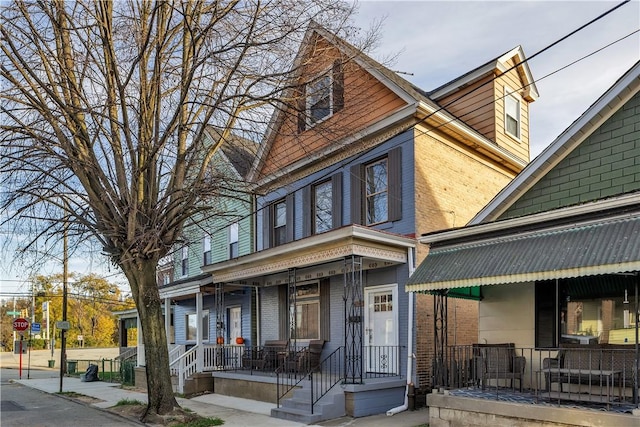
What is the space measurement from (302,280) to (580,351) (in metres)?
8.99

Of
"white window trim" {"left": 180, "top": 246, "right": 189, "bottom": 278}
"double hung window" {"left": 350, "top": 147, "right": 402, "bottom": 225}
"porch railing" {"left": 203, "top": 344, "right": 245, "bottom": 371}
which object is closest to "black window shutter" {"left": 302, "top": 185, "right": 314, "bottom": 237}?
"double hung window" {"left": 350, "top": 147, "right": 402, "bottom": 225}

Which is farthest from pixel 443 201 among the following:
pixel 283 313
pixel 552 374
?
pixel 283 313

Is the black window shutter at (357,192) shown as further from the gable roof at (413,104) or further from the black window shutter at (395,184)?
the black window shutter at (395,184)

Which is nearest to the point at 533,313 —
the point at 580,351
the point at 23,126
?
the point at 580,351

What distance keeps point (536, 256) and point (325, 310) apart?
8.02 meters

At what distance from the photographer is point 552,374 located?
31.3ft

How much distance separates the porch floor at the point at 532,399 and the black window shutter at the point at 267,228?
33.4 ft

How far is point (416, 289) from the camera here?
10359 millimetres

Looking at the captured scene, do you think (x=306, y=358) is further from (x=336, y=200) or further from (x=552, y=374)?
(x=552, y=374)

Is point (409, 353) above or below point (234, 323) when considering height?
above

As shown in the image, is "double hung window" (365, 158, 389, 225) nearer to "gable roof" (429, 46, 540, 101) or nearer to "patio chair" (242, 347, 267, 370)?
"gable roof" (429, 46, 540, 101)

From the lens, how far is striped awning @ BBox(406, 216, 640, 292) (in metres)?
7.82

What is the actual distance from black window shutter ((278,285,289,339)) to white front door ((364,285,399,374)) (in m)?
3.76

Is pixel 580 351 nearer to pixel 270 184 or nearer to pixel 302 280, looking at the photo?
pixel 302 280
